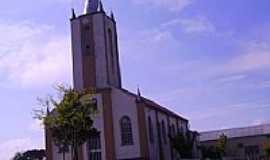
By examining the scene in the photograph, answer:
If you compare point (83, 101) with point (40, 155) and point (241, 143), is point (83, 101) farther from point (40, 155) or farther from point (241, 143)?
point (241, 143)

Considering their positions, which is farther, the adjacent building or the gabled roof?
the adjacent building

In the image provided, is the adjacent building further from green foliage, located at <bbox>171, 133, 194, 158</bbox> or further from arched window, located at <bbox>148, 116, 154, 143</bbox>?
arched window, located at <bbox>148, 116, 154, 143</bbox>

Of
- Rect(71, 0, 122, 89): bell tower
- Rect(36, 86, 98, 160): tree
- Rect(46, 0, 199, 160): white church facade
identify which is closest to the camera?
Rect(36, 86, 98, 160): tree

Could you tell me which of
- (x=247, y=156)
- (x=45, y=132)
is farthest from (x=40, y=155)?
(x=247, y=156)

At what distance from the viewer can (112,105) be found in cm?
5819

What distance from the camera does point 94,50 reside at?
59562 millimetres

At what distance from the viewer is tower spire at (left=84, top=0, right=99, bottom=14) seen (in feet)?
202

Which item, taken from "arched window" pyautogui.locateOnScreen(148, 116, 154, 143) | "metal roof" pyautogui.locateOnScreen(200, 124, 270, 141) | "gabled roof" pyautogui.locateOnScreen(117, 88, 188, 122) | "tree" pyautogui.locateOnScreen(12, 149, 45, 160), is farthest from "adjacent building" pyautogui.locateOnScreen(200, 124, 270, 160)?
"arched window" pyautogui.locateOnScreen(148, 116, 154, 143)

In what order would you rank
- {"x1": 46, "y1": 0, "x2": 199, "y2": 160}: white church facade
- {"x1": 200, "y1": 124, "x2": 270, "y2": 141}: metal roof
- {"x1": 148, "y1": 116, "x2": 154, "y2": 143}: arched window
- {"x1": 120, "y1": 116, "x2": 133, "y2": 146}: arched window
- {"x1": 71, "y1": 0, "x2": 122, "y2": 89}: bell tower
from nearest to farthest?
{"x1": 46, "y1": 0, "x2": 199, "y2": 160}: white church facade → {"x1": 120, "y1": 116, "x2": 133, "y2": 146}: arched window → {"x1": 148, "y1": 116, "x2": 154, "y2": 143}: arched window → {"x1": 71, "y1": 0, "x2": 122, "y2": 89}: bell tower → {"x1": 200, "y1": 124, "x2": 270, "y2": 141}: metal roof

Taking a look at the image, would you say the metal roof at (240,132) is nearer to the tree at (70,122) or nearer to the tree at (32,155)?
the tree at (32,155)

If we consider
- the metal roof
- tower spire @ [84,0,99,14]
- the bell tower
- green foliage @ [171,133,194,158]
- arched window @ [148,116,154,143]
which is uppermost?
tower spire @ [84,0,99,14]

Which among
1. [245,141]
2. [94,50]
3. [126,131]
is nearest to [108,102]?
[126,131]

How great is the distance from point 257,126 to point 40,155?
50.8 m

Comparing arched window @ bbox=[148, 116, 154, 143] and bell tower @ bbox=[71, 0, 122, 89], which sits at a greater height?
bell tower @ bbox=[71, 0, 122, 89]
